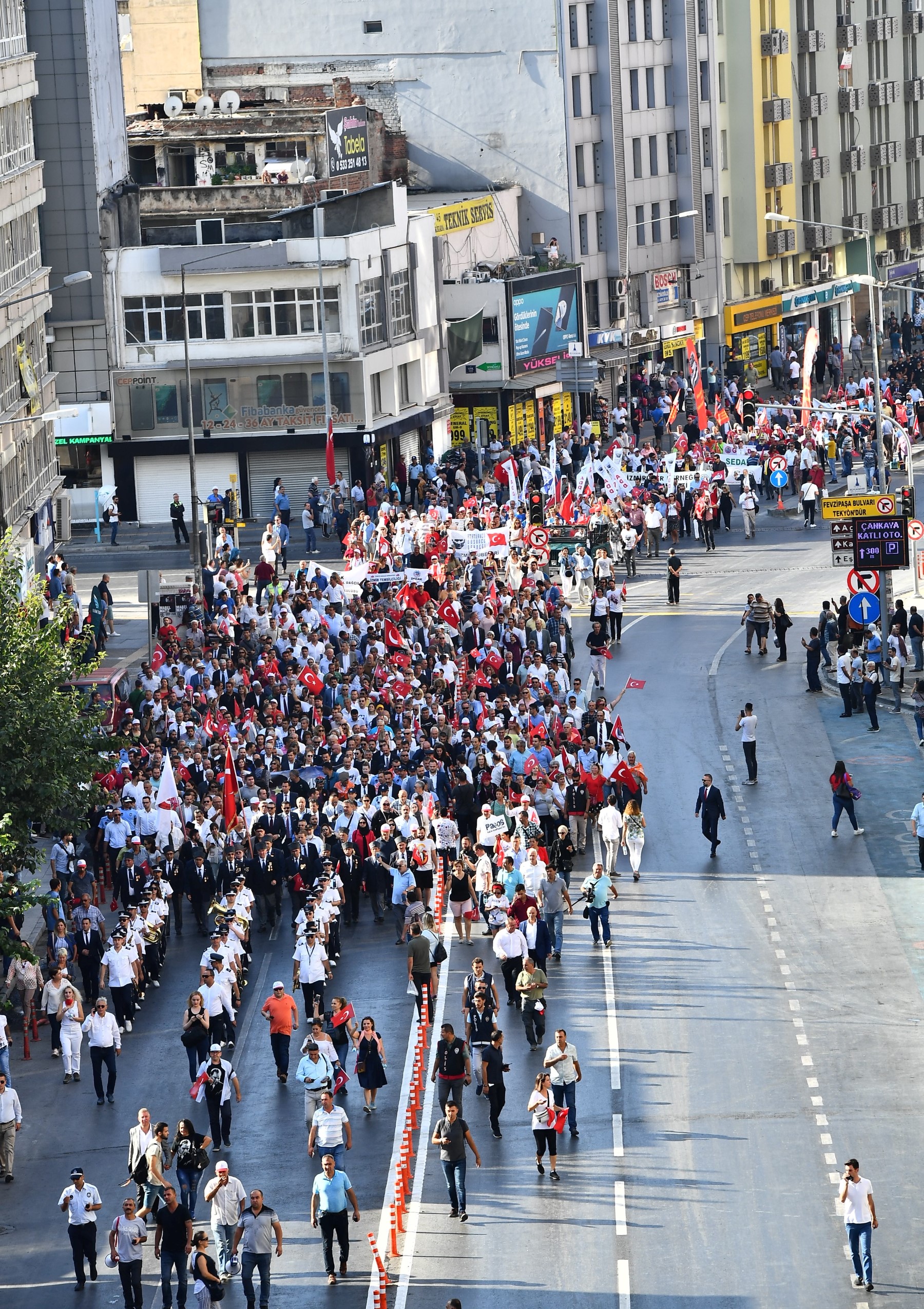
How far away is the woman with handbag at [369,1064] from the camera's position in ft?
86.9

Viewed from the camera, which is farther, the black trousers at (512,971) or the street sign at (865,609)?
the street sign at (865,609)

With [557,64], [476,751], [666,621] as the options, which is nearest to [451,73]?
[557,64]

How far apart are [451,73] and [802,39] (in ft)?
76.2

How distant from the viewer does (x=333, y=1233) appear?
75.2ft

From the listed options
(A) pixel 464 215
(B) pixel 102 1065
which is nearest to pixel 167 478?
(A) pixel 464 215

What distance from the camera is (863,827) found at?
124 ft

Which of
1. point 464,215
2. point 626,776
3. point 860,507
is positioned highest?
point 464,215

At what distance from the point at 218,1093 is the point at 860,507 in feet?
76.8

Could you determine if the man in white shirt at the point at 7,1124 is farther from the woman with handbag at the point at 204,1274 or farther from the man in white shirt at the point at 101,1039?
the woman with handbag at the point at 204,1274

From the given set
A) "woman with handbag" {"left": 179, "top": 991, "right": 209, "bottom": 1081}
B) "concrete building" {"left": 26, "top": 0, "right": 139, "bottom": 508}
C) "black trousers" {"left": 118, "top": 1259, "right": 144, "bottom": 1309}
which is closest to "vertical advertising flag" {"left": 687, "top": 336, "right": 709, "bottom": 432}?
"concrete building" {"left": 26, "top": 0, "right": 139, "bottom": 508}

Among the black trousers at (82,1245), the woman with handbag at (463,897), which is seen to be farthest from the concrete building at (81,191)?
the black trousers at (82,1245)

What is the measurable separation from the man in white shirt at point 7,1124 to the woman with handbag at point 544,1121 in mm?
5259

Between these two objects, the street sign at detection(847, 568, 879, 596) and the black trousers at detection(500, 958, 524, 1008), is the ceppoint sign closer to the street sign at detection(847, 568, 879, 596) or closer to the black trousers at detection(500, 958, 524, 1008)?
the street sign at detection(847, 568, 879, 596)

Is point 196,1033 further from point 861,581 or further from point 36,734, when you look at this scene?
point 861,581
